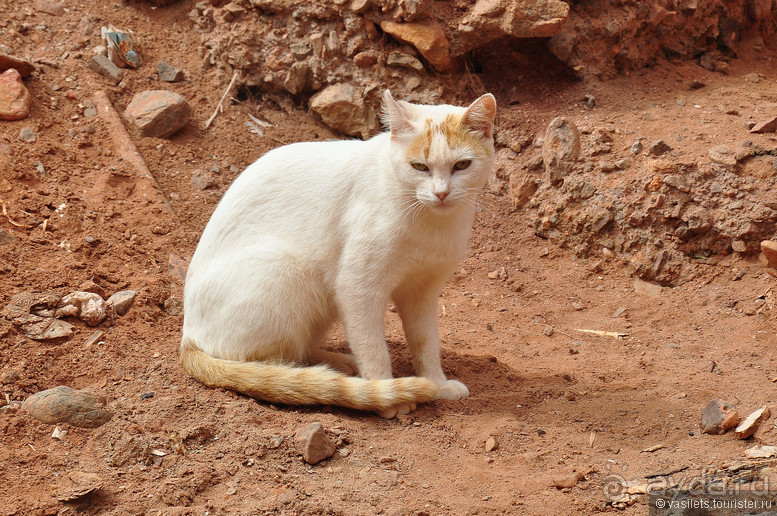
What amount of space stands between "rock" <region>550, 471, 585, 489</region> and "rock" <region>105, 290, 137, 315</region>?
2.92 meters

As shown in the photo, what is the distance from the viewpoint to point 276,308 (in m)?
3.87

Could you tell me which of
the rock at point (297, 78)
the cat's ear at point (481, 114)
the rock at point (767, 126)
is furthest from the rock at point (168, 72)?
the rock at point (767, 126)

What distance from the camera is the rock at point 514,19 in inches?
233

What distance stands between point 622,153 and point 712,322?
5.14ft

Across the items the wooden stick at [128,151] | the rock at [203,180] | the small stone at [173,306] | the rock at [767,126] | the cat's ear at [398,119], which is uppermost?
the cat's ear at [398,119]

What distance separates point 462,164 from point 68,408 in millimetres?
2353

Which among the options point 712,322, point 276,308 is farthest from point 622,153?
point 276,308

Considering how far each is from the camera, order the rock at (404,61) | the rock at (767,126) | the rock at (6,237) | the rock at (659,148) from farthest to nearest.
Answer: the rock at (404,61) → the rock at (659,148) → the rock at (767,126) → the rock at (6,237)

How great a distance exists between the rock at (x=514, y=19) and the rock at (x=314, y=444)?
3.99m

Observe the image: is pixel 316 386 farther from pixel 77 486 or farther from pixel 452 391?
pixel 77 486

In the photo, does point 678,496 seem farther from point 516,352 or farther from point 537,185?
point 537,185

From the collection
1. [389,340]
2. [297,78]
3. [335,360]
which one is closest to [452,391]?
[335,360]

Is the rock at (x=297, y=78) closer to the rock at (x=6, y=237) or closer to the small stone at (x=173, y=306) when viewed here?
the small stone at (x=173, y=306)

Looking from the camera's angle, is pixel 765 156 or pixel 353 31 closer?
pixel 765 156
